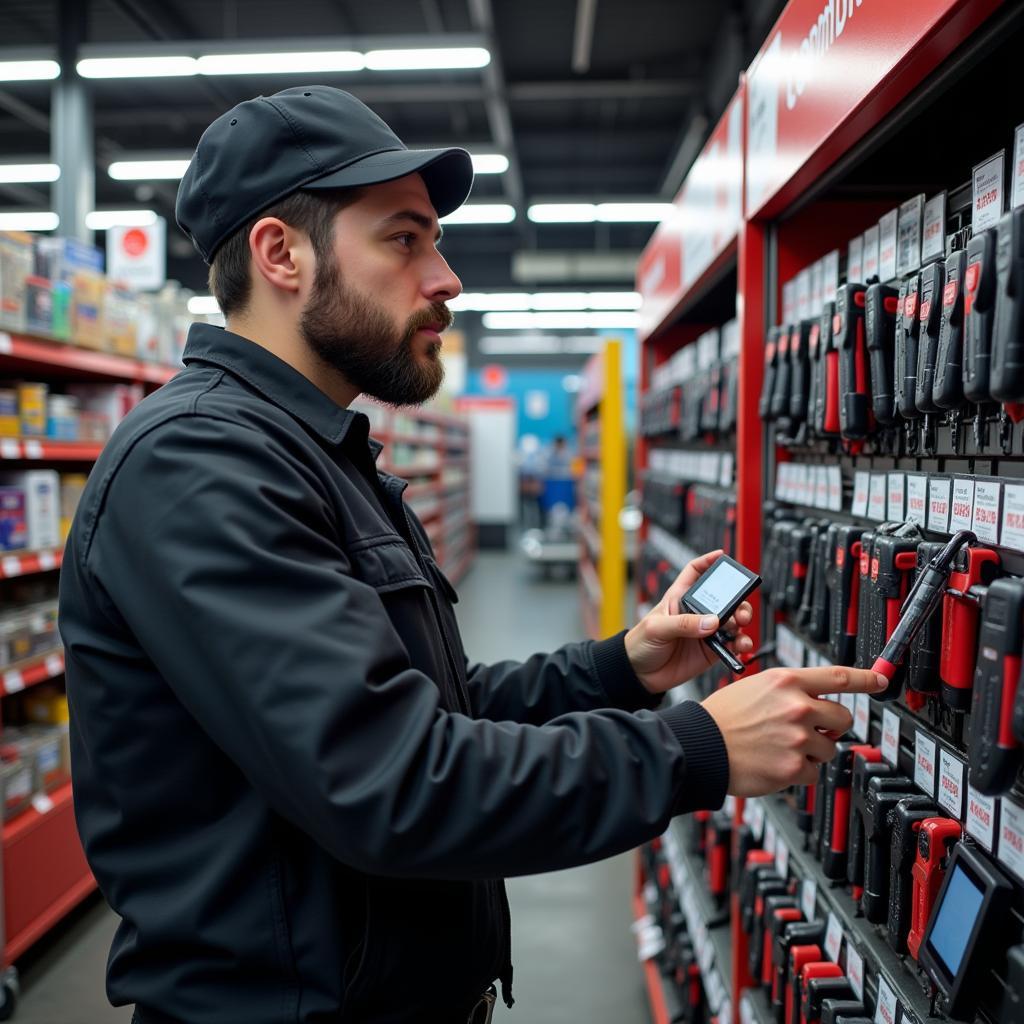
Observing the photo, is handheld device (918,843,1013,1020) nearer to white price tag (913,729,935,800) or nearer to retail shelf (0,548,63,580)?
white price tag (913,729,935,800)

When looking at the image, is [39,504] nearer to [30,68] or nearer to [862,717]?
[862,717]

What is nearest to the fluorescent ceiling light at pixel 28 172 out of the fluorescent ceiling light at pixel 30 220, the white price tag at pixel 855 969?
the fluorescent ceiling light at pixel 30 220

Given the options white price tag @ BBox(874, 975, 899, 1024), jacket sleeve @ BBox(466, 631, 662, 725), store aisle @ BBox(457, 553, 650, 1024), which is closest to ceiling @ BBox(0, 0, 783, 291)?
store aisle @ BBox(457, 553, 650, 1024)

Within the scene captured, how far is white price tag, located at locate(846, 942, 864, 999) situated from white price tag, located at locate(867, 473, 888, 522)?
0.72m

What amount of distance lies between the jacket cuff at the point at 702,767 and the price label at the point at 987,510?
421mm

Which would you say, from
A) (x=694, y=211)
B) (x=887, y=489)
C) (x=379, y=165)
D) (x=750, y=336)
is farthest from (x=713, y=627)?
(x=694, y=211)

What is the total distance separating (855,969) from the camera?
1519mm

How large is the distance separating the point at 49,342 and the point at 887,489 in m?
3.00

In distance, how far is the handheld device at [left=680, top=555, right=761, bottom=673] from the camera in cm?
135

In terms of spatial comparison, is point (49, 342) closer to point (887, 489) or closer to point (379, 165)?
point (379, 165)

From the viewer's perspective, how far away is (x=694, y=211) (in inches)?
111

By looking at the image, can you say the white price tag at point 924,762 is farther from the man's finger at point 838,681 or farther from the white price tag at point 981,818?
the man's finger at point 838,681

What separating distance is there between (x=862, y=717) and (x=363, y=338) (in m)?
1.09

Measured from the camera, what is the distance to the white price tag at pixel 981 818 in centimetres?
114
